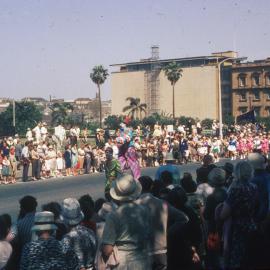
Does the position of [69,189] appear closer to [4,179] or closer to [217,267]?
[4,179]

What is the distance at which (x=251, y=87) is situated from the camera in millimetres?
107188

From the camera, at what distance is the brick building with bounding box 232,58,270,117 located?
4126 inches

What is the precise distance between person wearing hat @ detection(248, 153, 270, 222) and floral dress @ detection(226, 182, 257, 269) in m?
0.43

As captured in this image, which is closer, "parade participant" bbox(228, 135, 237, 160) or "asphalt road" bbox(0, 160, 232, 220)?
"asphalt road" bbox(0, 160, 232, 220)

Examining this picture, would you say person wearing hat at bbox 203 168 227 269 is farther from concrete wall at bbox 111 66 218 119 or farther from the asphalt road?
concrete wall at bbox 111 66 218 119

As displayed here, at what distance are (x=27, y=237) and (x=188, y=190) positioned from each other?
2197 millimetres

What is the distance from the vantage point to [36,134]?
1281 inches

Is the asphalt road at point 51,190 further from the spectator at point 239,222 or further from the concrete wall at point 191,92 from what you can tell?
the concrete wall at point 191,92

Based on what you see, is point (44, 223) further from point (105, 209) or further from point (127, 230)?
point (105, 209)

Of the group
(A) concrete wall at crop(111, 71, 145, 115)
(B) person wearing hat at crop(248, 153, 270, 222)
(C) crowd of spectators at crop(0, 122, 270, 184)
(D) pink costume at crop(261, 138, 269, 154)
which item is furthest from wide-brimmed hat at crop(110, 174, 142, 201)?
(A) concrete wall at crop(111, 71, 145, 115)

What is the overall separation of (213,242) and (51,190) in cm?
1385

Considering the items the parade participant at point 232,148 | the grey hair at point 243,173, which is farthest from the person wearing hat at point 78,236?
the parade participant at point 232,148

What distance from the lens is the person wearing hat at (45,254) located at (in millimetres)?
5043

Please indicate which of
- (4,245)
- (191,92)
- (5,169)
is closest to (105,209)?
(4,245)
